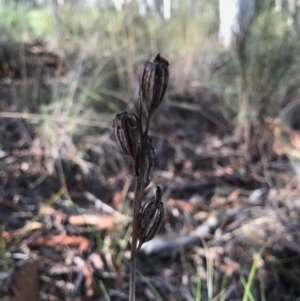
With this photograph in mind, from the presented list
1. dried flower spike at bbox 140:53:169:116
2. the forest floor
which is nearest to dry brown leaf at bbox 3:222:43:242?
the forest floor

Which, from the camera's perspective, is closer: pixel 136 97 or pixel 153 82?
pixel 153 82

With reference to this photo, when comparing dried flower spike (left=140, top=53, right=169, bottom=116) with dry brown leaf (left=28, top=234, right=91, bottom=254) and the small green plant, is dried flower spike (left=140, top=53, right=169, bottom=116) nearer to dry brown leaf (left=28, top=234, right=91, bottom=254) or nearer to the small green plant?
the small green plant

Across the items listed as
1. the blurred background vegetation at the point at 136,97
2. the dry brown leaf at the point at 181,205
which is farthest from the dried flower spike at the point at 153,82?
the dry brown leaf at the point at 181,205

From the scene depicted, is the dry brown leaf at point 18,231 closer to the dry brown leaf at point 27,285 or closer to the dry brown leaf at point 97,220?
the dry brown leaf at point 97,220

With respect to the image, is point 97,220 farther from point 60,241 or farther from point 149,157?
point 149,157

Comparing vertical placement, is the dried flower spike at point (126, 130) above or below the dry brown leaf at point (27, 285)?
above

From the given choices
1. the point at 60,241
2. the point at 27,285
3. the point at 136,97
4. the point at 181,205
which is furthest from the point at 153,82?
the point at 136,97
